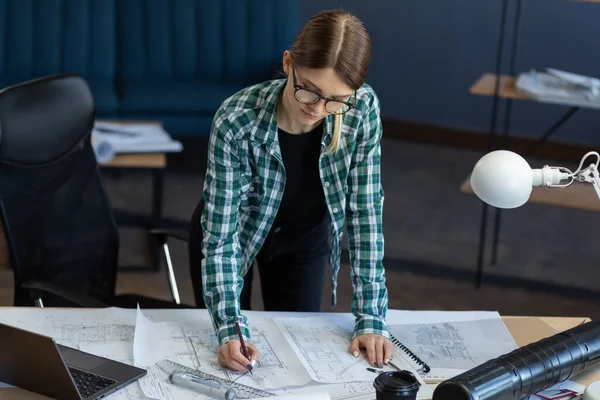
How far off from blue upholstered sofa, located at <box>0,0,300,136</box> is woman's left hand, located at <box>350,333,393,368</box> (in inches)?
124

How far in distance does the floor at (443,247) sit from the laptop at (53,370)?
1816 millimetres

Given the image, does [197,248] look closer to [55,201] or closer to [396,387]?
[55,201]

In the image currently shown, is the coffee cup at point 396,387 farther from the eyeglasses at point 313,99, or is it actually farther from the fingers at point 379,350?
the eyeglasses at point 313,99

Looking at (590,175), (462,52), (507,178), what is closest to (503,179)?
(507,178)

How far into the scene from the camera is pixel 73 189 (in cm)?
243

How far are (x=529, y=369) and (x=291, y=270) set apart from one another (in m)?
0.83

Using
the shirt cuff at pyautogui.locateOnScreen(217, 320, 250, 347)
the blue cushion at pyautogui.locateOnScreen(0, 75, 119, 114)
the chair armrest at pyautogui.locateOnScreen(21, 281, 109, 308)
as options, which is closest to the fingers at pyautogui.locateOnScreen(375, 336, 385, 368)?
the shirt cuff at pyautogui.locateOnScreen(217, 320, 250, 347)

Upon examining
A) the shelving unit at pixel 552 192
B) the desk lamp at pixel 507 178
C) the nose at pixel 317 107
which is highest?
the nose at pixel 317 107

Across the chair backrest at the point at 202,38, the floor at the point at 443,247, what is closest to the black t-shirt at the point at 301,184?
the floor at the point at 443,247

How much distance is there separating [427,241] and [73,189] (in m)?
2.35

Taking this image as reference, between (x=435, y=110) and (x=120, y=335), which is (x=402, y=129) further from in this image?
(x=120, y=335)

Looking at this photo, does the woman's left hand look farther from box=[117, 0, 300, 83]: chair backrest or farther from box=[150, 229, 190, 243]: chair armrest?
box=[117, 0, 300, 83]: chair backrest

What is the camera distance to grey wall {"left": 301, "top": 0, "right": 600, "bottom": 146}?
17.6 ft

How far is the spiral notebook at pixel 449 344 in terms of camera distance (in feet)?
5.97
